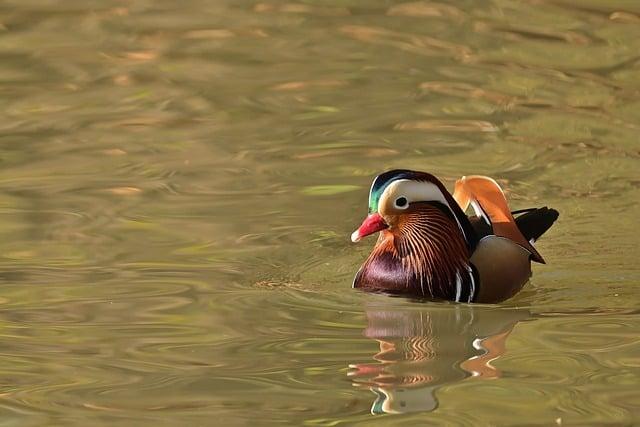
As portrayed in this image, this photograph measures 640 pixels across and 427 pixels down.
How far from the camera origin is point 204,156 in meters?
9.48

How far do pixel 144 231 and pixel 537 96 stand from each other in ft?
12.2

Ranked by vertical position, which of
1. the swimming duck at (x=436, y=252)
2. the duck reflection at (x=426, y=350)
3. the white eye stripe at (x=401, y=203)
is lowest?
the duck reflection at (x=426, y=350)

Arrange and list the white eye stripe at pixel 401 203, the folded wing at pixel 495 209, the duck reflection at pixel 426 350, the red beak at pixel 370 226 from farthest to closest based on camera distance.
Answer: the folded wing at pixel 495 209, the white eye stripe at pixel 401 203, the red beak at pixel 370 226, the duck reflection at pixel 426 350

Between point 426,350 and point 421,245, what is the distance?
41.1 inches

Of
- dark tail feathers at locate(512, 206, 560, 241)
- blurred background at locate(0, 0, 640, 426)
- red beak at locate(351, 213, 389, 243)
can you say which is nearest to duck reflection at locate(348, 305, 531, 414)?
blurred background at locate(0, 0, 640, 426)

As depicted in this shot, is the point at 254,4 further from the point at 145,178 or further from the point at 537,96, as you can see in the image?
the point at 145,178

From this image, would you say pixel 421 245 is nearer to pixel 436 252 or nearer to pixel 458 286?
pixel 436 252

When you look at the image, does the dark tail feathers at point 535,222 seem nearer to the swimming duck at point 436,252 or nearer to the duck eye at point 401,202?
the swimming duck at point 436,252

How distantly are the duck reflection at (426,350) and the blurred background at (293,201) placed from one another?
0.06ft

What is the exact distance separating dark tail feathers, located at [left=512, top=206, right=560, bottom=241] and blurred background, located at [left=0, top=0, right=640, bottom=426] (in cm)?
21

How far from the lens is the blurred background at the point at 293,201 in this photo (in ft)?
18.7

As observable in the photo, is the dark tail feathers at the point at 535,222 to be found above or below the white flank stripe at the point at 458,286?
above

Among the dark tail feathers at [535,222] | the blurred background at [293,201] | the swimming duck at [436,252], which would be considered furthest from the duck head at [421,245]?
the dark tail feathers at [535,222]

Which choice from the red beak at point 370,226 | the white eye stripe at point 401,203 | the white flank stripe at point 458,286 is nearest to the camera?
the red beak at point 370,226
